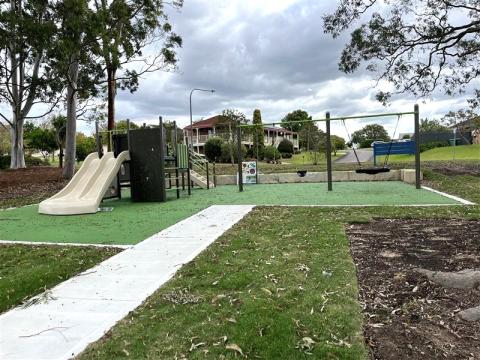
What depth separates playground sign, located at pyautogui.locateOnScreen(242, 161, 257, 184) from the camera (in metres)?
19.2

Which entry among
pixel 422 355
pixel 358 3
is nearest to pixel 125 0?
pixel 358 3

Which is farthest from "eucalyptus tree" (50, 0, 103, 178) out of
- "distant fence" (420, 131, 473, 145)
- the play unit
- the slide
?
"distant fence" (420, 131, 473, 145)

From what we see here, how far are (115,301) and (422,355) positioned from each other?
2620 mm

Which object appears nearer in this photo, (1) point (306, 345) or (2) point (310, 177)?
(1) point (306, 345)

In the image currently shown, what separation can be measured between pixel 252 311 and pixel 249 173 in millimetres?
15738

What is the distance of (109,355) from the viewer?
3.03m

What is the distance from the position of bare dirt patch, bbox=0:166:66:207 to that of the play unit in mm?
2980

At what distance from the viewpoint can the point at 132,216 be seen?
970cm

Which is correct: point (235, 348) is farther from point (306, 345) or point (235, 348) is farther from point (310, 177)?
point (310, 177)

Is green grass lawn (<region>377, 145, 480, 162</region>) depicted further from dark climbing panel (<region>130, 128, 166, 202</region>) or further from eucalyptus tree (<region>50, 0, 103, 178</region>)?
dark climbing panel (<region>130, 128, 166, 202</region>)

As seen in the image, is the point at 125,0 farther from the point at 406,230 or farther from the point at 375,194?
the point at 406,230

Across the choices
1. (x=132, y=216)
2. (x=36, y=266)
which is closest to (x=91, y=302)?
(x=36, y=266)

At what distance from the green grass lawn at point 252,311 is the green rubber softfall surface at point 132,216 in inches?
98.8

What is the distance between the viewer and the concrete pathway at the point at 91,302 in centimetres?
326
